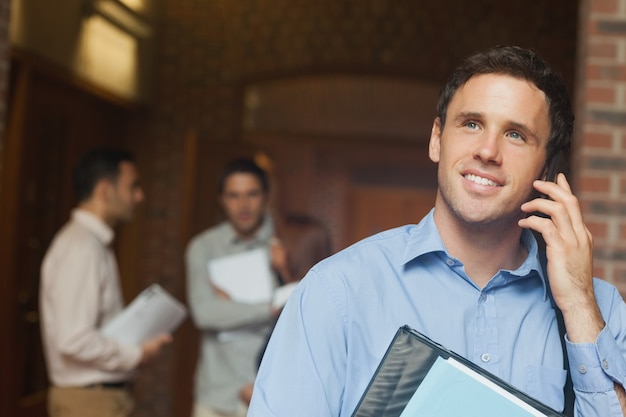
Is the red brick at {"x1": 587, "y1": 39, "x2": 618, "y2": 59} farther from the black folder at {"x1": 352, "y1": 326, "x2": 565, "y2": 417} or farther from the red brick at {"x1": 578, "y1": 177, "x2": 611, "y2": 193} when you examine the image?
the black folder at {"x1": 352, "y1": 326, "x2": 565, "y2": 417}

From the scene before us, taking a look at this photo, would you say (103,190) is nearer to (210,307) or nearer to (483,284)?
(210,307)

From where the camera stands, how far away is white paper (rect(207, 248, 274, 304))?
13.6 ft

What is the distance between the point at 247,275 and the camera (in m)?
4.18

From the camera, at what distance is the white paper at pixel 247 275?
4.14m

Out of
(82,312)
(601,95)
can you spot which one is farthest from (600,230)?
(82,312)

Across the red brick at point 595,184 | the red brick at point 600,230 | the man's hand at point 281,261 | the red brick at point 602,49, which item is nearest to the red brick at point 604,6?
the red brick at point 602,49

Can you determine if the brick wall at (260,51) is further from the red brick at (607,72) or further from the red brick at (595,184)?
the red brick at (595,184)

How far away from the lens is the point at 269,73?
770cm

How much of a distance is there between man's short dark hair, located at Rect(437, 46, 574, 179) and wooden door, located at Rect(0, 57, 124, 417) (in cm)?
411

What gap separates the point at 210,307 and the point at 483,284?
2.57 meters

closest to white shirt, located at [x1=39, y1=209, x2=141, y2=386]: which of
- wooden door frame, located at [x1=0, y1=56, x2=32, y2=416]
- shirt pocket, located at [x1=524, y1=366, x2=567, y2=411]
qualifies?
wooden door frame, located at [x1=0, y1=56, x2=32, y2=416]

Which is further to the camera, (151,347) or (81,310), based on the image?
(151,347)

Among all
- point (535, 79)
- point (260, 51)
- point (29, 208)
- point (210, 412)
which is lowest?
point (210, 412)

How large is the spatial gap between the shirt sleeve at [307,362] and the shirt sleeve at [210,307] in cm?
246
